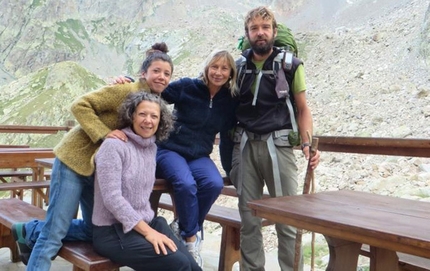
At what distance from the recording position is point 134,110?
7.74 ft

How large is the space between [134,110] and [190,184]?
0.54 metres

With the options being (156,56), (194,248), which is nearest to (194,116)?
(156,56)

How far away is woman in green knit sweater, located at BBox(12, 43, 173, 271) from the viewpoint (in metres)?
2.33

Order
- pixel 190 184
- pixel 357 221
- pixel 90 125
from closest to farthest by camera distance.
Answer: pixel 357 221, pixel 90 125, pixel 190 184

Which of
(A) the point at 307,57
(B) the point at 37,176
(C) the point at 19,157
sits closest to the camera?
(C) the point at 19,157

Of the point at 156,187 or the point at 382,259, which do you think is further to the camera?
the point at 156,187

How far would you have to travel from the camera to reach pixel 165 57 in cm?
259

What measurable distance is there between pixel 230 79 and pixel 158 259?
1.25 m

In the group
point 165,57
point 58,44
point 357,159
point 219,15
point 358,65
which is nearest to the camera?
point 165,57

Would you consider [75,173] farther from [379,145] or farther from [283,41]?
[379,145]

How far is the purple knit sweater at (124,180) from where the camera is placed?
217 centimetres

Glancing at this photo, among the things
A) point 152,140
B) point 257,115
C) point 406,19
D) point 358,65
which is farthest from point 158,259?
point 406,19

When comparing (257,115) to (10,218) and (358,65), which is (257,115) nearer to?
(10,218)

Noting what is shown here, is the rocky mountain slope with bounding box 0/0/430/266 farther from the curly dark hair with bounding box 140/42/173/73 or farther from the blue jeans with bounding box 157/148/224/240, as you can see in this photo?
the curly dark hair with bounding box 140/42/173/73
